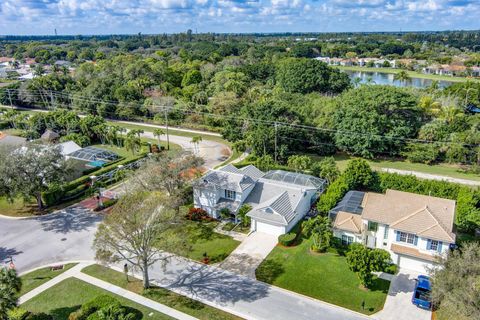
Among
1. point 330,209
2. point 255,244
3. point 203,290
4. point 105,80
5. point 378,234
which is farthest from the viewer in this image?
point 105,80

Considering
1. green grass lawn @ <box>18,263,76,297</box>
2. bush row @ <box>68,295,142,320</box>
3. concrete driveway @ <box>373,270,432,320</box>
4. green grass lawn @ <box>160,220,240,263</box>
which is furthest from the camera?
green grass lawn @ <box>160,220,240,263</box>

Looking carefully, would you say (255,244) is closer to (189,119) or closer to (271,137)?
(271,137)

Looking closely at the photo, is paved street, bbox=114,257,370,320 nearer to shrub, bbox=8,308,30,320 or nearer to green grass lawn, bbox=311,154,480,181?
shrub, bbox=8,308,30,320

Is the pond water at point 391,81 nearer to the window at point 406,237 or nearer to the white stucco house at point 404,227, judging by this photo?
the white stucco house at point 404,227

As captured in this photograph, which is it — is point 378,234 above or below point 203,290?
above

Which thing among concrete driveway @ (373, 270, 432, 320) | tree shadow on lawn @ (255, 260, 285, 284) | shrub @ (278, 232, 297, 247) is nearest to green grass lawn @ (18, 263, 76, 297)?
tree shadow on lawn @ (255, 260, 285, 284)

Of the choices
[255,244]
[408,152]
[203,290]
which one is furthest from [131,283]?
[408,152]

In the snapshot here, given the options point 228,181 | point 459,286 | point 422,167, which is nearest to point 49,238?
point 228,181

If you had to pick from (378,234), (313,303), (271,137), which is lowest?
(313,303)
